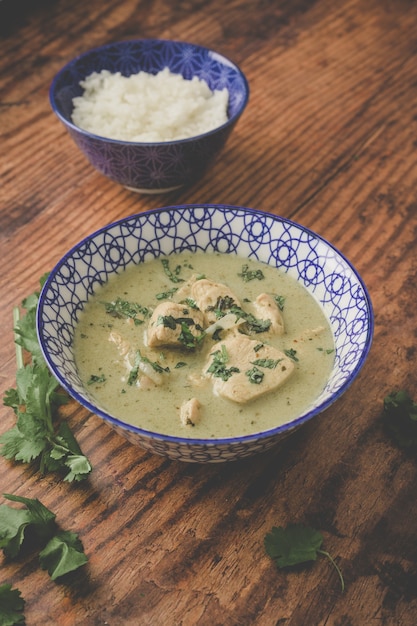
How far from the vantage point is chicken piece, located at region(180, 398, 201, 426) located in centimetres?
177

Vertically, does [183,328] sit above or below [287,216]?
above

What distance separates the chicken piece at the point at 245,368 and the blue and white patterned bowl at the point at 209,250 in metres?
0.14

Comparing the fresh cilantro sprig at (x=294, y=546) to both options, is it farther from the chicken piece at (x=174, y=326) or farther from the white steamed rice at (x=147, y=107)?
the white steamed rice at (x=147, y=107)

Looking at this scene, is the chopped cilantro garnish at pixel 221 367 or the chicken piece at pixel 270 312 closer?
the chopped cilantro garnish at pixel 221 367

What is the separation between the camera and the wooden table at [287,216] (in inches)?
64.4

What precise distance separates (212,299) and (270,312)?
0.60 ft

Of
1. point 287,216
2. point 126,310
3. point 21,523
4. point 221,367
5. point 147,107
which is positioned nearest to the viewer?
point 21,523

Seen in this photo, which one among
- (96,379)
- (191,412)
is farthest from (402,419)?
(96,379)

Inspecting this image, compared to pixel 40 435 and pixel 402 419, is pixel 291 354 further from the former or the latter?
pixel 40 435

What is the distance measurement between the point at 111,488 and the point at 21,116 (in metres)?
2.09

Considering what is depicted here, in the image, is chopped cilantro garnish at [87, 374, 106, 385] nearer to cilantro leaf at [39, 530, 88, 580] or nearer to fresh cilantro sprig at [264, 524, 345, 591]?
cilantro leaf at [39, 530, 88, 580]

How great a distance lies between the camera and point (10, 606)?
1.55 meters

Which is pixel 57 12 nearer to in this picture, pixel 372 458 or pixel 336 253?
pixel 336 253

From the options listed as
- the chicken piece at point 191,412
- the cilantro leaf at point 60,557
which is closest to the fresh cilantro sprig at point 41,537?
the cilantro leaf at point 60,557
